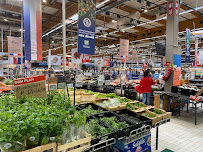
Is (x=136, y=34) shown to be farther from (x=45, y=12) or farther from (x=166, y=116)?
(x=166, y=116)

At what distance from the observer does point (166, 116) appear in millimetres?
2969

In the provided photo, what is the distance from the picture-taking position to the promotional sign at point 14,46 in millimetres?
8914

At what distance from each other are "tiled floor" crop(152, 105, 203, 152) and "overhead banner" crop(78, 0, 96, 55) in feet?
10.8

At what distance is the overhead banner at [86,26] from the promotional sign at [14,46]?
6747 millimetres

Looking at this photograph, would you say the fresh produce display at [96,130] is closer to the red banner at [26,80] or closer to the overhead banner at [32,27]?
the red banner at [26,80]

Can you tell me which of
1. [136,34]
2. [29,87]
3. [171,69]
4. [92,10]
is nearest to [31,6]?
[92,10]

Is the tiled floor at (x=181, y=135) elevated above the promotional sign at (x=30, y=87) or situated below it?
below

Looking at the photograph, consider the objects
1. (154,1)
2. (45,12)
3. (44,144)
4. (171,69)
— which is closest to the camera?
(44,144)

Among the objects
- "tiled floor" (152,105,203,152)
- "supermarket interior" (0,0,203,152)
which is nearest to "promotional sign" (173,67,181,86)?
"supermarket interior" (0,0,203,152)

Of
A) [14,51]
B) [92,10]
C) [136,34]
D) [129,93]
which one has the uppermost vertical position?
[136,34]

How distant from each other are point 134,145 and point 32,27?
16.4ft

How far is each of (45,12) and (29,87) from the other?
378 inches

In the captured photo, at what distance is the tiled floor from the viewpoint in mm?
3578

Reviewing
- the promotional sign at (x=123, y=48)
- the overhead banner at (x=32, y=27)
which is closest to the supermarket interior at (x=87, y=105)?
the overhead banner at (x=32, y=27)
